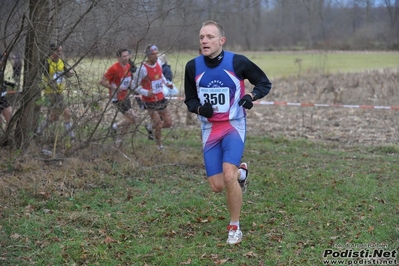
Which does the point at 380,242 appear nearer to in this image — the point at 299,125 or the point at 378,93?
the point at 299,125

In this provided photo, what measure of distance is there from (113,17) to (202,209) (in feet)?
10.8

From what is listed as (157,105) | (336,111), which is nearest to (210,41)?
(157,105)

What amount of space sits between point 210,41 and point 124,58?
4005 millimetres

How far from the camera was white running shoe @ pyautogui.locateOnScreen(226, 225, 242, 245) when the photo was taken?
6020 mm

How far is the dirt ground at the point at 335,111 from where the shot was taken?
43.2 ft

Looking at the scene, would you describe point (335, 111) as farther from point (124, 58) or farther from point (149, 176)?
point (149, 176)

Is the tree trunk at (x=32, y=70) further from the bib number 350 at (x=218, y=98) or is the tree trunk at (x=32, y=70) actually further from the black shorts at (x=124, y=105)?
the bib number 350 at (x=218, y=98)

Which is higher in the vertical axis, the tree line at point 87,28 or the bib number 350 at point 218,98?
the tree line at point 87,28

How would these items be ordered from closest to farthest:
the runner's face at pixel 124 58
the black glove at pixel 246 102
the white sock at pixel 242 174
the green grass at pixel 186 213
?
the green grass at pixel 186 213 → the black glove at pixel 246 102 → the white sock at pixel 242 174 → the runner's face at pixel 124 58

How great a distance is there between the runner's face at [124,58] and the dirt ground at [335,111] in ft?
14.5

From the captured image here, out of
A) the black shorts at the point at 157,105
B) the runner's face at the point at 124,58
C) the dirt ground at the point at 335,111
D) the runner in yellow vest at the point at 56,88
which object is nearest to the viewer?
the runner in yellow vest at the point at 56,88

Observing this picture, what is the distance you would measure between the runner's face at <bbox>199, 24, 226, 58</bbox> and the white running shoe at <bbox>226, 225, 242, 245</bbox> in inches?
71.4

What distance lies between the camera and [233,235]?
6062mm

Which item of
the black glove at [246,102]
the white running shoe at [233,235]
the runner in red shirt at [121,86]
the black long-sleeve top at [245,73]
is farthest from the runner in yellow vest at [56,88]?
the white running shoe at [233,235]
